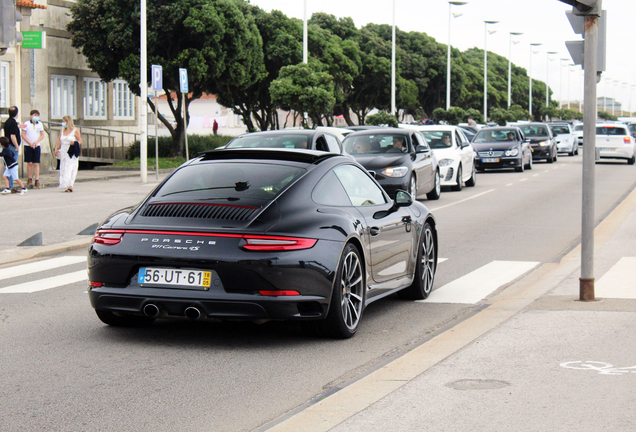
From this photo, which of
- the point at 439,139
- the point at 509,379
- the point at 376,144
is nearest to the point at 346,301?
the point at 509,379

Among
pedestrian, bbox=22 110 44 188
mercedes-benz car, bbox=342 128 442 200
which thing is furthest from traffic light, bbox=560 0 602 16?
pedestrian, bbox=22 110 44 188

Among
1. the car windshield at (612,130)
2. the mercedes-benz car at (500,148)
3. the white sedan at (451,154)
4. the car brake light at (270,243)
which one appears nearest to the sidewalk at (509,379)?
the car brake light at (270,243)

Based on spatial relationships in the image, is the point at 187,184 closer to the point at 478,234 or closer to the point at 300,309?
the point at 300,309

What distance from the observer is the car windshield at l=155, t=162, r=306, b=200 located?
704 cm

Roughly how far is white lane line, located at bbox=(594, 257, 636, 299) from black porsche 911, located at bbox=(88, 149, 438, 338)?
8.24 ft

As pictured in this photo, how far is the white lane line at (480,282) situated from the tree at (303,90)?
28065 millimetres

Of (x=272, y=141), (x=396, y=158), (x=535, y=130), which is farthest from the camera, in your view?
(x=535, y=130)

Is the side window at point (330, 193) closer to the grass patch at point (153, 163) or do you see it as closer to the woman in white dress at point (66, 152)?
the woman in white dress at point (66, 152)

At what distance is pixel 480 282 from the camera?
9.98m

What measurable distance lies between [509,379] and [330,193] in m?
2.27

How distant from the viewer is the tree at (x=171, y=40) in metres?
34.1

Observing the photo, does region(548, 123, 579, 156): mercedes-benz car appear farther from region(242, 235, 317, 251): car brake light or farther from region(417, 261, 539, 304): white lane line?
region(242, 235, 317, 251): car brake light

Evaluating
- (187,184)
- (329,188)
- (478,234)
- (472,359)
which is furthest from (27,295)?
(478,234)

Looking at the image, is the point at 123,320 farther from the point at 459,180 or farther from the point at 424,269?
the point at 459,180
